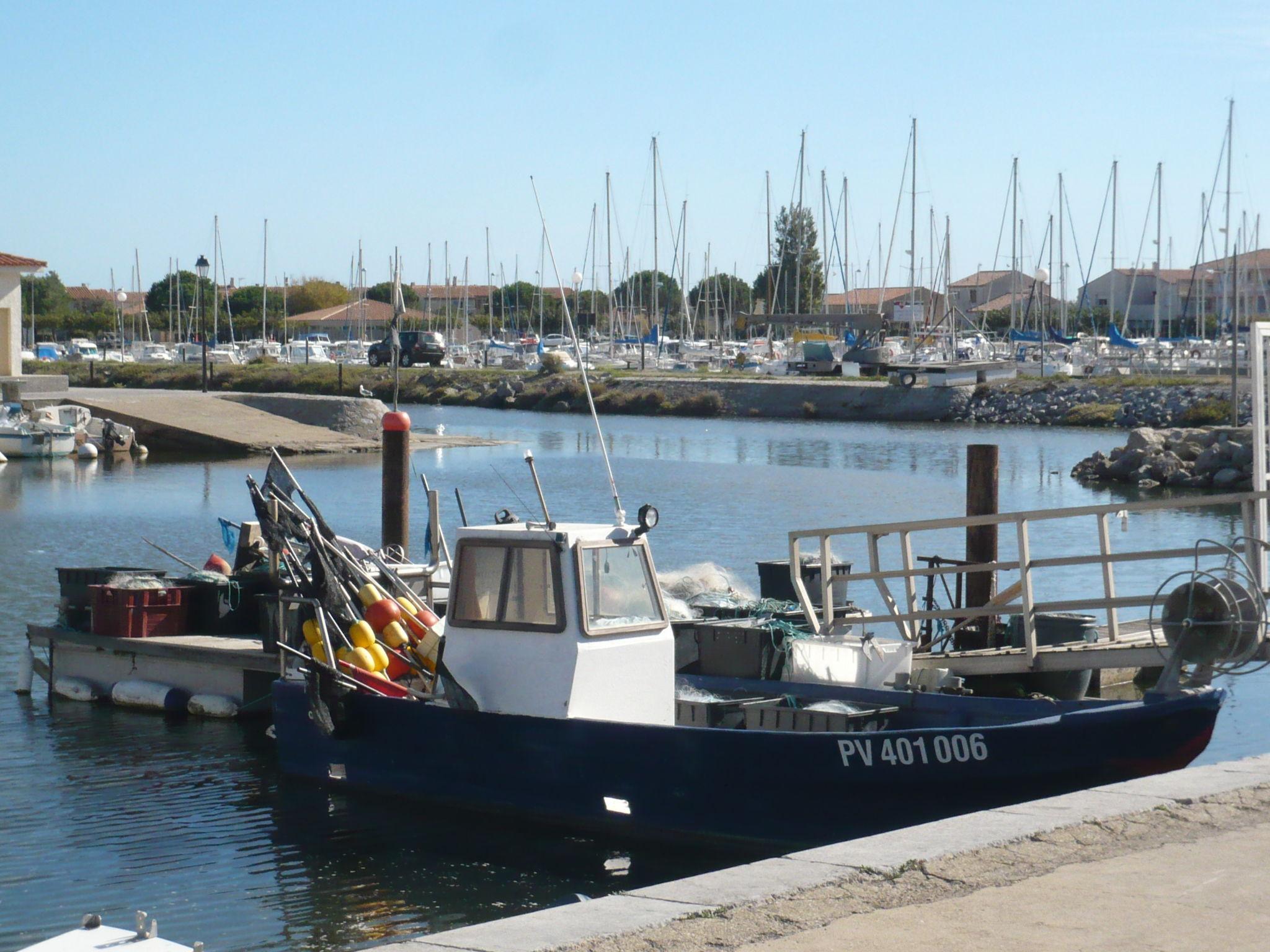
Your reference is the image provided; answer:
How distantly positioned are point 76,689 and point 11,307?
37.4m

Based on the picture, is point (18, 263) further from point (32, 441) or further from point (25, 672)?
point (25, 672)

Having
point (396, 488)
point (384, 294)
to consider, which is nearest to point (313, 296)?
point (384, 294)

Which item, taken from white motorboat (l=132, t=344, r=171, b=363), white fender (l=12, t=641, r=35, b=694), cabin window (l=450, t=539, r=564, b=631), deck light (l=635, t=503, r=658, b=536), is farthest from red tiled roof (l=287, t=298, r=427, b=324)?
deck light (l=635, t=503, r=658, b=536)

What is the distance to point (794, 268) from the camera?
10150 cm

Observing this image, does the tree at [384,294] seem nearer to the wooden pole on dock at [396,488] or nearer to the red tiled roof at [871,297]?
the red tiled roof at [871,297]

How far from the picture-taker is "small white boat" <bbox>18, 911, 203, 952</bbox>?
5.79 metres

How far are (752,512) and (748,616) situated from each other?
18786 millimetres

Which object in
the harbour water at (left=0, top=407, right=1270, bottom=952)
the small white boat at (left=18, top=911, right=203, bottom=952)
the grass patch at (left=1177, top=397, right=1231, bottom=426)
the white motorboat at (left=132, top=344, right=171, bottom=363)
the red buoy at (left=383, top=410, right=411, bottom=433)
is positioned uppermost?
the white motorboat at (left=132, top=344, right=171, bottom=363)

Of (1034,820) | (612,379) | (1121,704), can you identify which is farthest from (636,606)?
(612,379)

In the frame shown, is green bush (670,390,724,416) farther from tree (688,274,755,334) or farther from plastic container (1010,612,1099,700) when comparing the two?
plastic container (1010,612,1099,700)

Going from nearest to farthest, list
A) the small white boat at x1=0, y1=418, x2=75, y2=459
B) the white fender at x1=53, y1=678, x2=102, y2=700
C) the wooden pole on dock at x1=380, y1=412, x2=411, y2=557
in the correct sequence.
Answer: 1. the white fender at x1=53, y1=678, x2=102, y2=700
2. the wooden pole on dock at x1=380, y1=412, x2=411, y2=557
3. the small white boat at x1=0, y1=418, x2=75, y2=459

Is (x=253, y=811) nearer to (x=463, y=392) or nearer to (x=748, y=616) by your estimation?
(x=748, y=616)

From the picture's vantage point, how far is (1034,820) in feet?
23.0

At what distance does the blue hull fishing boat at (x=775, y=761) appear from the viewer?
31.3ft
